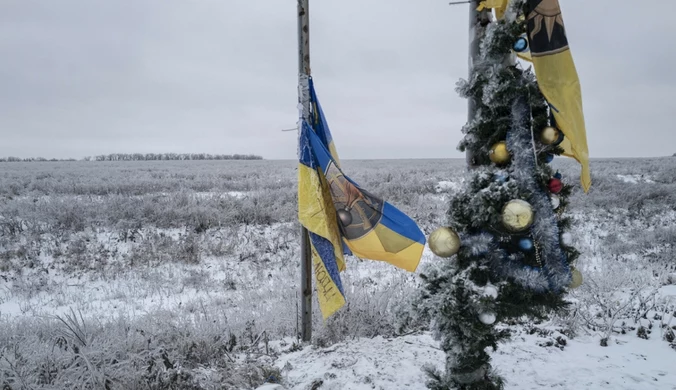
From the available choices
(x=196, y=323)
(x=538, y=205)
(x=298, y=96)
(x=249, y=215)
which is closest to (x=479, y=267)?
(x=538, y=205)

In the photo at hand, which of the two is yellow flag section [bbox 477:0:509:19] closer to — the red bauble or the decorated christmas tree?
the decorated christmas tree

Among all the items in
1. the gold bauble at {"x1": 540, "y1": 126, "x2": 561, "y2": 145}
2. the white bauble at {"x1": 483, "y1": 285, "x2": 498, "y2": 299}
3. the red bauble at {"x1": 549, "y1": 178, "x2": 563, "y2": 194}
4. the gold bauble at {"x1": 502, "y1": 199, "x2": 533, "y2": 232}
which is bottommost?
the white bauble at {"x1": 483, "y1": 285, "x2": 498, "y2": 299}

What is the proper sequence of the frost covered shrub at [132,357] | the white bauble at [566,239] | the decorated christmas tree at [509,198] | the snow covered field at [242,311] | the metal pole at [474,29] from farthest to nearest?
the snow covered field at [242,311] → the frost covered shrub at [132,357] → the metal pole at [474,29] → the white bauble at [566,239] → the decorated christmas tree at [509,198]

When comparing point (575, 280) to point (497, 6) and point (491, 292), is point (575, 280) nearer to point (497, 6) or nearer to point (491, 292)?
point (491, 292)

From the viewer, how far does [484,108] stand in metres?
2.58

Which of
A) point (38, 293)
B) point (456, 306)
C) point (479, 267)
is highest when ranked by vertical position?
point (479, 267)

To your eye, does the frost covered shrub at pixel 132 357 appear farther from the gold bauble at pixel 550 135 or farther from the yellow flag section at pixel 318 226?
the gold bauble at pixel 550 135

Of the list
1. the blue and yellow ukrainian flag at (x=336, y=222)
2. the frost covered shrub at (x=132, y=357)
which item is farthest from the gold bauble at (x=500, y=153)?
the frost covered shrub at (x=132, y=357)

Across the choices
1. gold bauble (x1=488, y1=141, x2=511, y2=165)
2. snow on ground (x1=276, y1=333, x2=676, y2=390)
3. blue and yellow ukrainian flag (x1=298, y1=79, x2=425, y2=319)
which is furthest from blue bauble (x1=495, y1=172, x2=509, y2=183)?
snow on ground (x1=276, y1=333, x2=676, y2=390)

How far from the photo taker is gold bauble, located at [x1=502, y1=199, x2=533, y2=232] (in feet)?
7.01

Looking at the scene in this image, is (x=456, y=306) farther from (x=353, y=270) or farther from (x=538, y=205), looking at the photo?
(x=353, y=270)

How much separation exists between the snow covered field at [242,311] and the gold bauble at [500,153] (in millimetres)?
361

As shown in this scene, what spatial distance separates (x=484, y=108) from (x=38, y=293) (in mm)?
8324

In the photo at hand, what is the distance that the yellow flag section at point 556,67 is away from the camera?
2.23 meters
